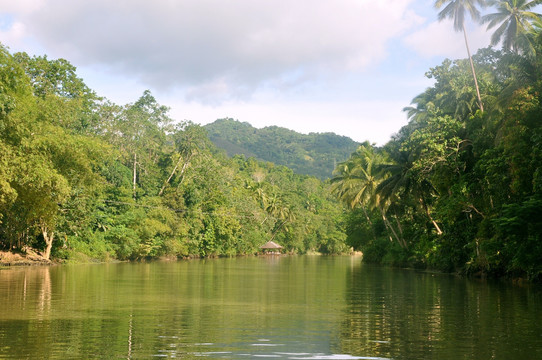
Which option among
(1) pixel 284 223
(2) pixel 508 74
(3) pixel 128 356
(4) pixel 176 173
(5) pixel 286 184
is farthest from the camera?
(5) pixel 286 184

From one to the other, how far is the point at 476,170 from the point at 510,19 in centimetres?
988

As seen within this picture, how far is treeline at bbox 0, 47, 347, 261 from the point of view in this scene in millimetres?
30172

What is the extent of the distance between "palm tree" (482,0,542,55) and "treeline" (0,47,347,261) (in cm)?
2458

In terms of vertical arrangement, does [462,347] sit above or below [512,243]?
below

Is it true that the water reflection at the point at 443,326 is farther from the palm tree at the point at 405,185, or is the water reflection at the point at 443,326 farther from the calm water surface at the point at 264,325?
the palm tree at the point at 405,185

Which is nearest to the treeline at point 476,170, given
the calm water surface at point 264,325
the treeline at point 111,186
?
the calm water surface at point 264,325

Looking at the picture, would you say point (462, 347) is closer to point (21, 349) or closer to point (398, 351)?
point (398, 351)

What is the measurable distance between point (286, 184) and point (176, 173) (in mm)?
43967

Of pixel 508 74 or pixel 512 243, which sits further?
pixel 508 74

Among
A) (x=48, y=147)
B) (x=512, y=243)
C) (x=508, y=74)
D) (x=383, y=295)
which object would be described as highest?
(x=508, y=74)

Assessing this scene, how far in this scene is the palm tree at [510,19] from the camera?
103ft

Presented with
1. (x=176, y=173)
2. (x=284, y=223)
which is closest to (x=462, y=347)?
(x=176, y=173)

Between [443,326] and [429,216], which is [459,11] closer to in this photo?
[429,216]

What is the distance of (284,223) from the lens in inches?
3701
